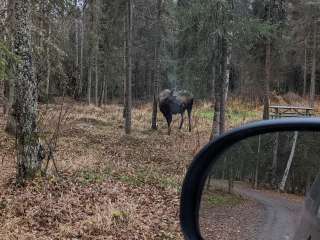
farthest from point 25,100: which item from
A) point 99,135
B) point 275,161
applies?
point 99,135

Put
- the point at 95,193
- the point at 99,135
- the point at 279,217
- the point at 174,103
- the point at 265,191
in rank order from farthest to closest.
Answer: the point at 174,103 → the point at 99,135 → the point at 95,193 → the point at 265,191 → the point at 279,217

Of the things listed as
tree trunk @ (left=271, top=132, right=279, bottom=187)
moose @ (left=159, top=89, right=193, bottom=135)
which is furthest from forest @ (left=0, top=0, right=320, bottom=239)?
moose @ (left=159, top=89, right=193, bottom=135)

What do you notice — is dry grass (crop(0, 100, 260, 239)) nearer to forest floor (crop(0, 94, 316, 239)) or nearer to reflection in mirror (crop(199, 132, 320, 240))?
forest floor (crop(0, 94, 316, 239))

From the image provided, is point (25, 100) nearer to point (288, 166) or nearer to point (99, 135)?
point (288, 166)

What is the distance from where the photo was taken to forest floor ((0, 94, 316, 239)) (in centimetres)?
729

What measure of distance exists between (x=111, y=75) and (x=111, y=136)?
83.7ft

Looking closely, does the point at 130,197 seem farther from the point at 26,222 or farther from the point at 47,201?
the point at 26,222

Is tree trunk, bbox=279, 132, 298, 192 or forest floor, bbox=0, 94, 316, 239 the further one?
forest floor, bbox=0, 94, 316, 239

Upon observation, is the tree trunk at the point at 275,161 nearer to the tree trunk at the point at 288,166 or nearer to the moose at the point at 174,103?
the tree trunk at the point at 288,166

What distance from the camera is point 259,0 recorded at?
24.8 meters

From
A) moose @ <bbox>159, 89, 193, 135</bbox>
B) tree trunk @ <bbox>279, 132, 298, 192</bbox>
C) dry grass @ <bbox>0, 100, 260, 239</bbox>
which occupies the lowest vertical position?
dry grass @ <bbox>0, 100, 260, 239</bbox>

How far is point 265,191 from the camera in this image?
7.26 ft

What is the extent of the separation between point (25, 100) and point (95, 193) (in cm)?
207

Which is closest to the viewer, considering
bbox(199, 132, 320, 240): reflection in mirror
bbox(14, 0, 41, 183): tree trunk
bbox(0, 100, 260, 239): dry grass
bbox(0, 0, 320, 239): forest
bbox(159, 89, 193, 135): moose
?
bbox(199, 132, 320, 240): reflection in mirror
